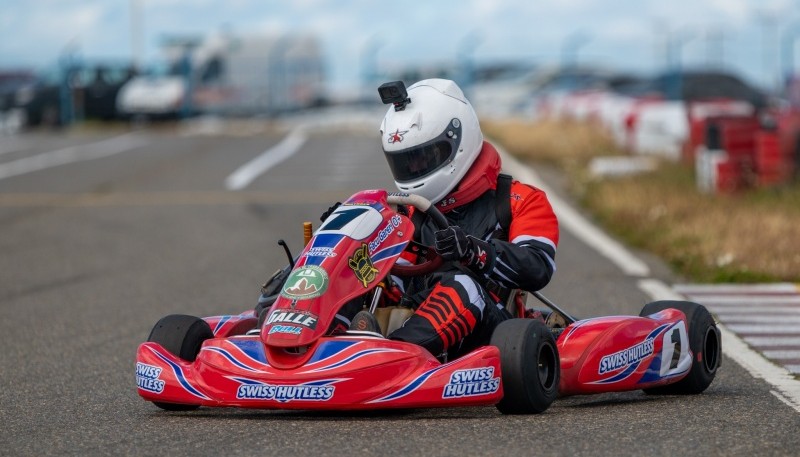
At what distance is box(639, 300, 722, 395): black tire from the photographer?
20.5 feet

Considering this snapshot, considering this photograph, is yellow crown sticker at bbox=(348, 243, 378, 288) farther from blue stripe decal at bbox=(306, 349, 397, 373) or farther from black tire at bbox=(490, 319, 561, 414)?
black tire at bbox=(490, 319, 561, 414)

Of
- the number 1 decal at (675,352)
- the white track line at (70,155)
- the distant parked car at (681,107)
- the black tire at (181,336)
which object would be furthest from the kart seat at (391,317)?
the white track line at (70,155)

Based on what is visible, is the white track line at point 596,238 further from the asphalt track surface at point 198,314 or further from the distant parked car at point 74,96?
the distant parked car at point 74,96

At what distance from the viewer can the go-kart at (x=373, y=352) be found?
17.4 ft

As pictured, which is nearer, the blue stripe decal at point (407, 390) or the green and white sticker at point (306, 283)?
the blue stripe decal at point (407, 390)

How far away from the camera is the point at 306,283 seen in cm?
552

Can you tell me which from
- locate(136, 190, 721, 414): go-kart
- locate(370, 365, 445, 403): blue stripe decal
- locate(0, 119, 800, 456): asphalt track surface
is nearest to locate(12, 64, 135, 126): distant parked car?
locate(0, 119, 800, 456): asphalt track surface

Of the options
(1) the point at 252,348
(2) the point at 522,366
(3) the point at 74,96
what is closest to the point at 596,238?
(2) the point at 522,366

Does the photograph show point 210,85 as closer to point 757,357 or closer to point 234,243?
point 234,243

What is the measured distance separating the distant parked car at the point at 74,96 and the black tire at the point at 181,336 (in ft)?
111

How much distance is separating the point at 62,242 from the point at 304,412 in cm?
850

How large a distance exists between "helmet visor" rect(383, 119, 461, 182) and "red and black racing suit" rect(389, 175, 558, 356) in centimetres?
23

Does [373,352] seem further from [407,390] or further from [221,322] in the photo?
[221,322]

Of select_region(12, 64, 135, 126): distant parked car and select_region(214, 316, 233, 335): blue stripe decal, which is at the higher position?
select_region(214, 316, 233, 335): blue stripe decal
